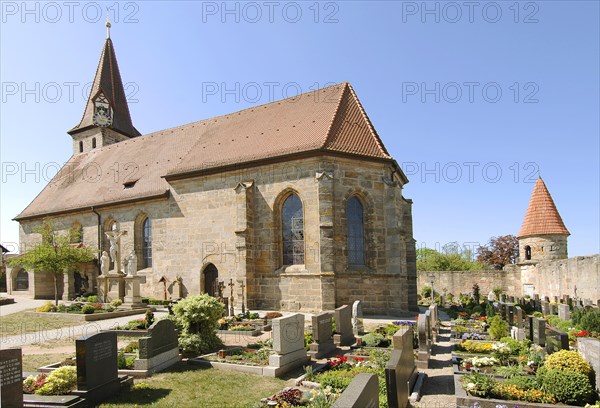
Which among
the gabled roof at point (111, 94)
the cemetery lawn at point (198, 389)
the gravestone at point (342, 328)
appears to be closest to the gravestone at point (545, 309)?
the gravestone at point (342, 328)

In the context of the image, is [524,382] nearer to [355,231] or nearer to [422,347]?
[422,347]

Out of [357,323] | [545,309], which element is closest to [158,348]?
[357,323]

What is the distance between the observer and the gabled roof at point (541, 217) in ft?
94.9

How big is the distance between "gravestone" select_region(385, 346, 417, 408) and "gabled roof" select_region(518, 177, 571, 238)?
2556cm

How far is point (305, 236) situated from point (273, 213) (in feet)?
6.96

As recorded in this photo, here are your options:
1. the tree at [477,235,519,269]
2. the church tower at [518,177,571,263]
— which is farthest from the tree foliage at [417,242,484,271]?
the church tower at [518,177,571,263]

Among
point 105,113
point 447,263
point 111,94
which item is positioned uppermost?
point 111,94

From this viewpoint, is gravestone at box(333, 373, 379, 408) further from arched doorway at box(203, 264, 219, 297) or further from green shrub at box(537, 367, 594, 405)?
arched doorway at box(203, 264, 219, 297)

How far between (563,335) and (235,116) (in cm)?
2227

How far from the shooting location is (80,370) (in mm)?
7660

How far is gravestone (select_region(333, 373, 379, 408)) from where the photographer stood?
180 inches

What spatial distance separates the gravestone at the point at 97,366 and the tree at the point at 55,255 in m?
17.5

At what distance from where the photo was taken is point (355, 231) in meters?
21.0

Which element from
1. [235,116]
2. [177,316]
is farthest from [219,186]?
[177,316]
